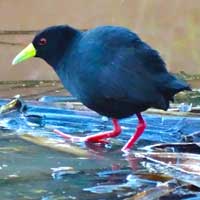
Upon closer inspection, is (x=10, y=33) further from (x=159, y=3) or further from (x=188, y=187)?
(x=188, y=187)

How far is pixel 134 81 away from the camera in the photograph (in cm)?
445

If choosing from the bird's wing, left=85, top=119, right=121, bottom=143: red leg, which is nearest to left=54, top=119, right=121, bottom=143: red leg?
left=85, top=119, right=121, bottom=143: red leg

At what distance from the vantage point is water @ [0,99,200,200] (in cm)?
345

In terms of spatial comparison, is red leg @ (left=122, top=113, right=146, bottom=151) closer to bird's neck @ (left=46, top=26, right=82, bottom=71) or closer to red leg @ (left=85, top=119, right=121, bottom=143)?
red leg @ (left=85, top=119, right=121, bottom=143)

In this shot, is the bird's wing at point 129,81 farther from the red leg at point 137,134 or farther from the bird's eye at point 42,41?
the bird's eye at point 42,41

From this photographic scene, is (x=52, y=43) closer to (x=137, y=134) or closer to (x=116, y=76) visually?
(x=116, y=76)

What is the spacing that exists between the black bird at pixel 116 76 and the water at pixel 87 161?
252 mm

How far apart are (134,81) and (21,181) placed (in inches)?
41.6

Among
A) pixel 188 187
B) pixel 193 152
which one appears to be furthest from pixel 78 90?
pixel 188 187

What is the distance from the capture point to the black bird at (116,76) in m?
4.45

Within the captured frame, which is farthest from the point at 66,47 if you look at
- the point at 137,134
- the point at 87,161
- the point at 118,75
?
the point at 87,161

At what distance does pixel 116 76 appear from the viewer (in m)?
4.45

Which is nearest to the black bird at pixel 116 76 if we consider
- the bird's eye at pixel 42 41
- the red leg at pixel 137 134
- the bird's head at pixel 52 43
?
the red leg at pixel 137 134

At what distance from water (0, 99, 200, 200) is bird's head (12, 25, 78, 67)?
460mm
